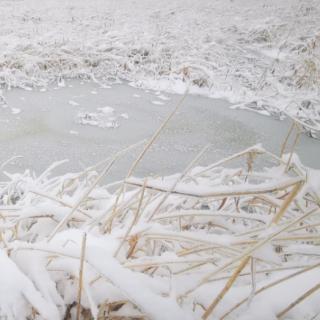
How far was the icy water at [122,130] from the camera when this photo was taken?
5.80 ft

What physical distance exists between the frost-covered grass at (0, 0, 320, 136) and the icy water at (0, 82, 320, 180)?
19 cm

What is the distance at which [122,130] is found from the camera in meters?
2.09

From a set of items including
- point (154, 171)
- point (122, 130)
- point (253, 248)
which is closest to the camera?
point (253, 248)

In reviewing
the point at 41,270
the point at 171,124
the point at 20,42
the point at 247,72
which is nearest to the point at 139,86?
the point at 171,124

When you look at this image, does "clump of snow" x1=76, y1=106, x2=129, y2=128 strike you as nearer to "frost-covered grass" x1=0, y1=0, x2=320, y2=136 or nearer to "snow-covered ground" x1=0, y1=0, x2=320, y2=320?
"snow-covered ground" x1=0, y1=0, x2=320, y2=320

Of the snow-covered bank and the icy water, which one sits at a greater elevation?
the snow-covered bank

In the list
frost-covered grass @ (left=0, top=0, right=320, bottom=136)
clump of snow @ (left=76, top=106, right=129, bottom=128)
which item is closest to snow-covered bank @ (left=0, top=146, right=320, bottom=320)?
frost-covered grass @ (left=0, top=0, right=320, bottom=136)

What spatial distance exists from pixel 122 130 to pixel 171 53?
6.66 ft

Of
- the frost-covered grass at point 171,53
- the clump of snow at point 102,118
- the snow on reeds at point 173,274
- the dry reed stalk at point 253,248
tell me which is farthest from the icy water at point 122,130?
the dry reed stalk at point 253,248

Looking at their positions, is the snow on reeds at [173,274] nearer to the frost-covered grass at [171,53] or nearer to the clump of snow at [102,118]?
the frost-covered grass at [171,53]

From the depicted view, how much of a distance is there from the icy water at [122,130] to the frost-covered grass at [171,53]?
192mm

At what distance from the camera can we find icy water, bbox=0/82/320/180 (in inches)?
69.6

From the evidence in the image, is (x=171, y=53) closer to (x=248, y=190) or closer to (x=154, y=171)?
(x=154, y=171)

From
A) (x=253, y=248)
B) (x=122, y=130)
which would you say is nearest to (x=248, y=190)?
(x=253, y=248)
